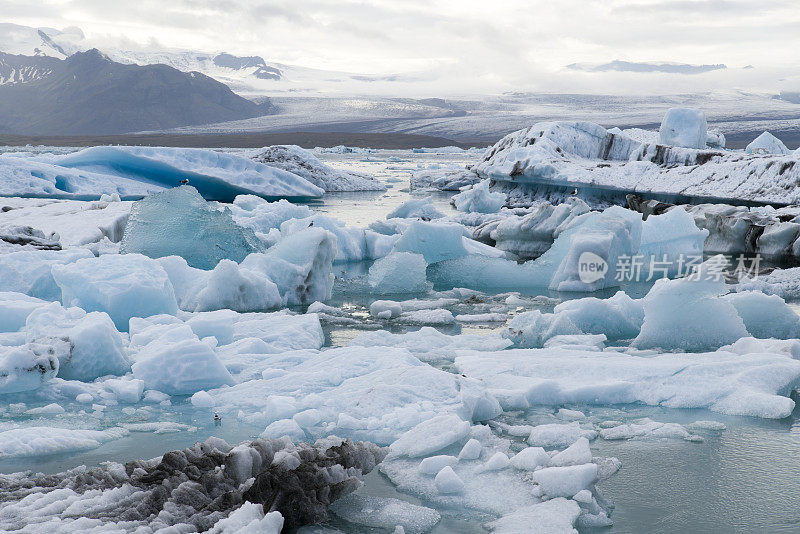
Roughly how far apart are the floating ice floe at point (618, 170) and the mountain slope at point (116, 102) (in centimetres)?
9731

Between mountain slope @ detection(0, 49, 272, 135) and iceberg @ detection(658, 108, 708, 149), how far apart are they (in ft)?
324

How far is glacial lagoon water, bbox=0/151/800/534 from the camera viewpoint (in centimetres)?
241

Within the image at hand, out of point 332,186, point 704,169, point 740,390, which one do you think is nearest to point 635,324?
point 740,390

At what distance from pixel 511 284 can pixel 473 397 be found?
157 inches

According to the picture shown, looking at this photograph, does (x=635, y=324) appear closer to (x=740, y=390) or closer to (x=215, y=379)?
(x=740, y=390)

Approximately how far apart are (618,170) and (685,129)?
7.66 feet

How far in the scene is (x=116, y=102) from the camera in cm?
10819

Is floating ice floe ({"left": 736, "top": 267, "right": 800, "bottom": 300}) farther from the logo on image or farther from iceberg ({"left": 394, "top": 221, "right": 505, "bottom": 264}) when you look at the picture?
Answer: iceberg ({"left": 394, "top": 221, "right": 505, "bottom": 264})

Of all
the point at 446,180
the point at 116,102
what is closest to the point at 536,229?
the point at 446,180

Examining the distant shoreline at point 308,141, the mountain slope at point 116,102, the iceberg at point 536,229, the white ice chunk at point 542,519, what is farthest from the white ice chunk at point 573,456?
the mountain slope at point 116,102

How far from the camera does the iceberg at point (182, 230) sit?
6.95 metres

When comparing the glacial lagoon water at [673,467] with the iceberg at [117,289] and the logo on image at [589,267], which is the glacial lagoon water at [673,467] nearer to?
the iceberg at [117,289]

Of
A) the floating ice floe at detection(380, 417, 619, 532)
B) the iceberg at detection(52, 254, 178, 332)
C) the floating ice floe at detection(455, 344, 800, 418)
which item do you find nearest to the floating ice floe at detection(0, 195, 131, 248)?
the iceberg at detection(52, 254, 178, 332)

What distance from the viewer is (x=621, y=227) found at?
727cm
